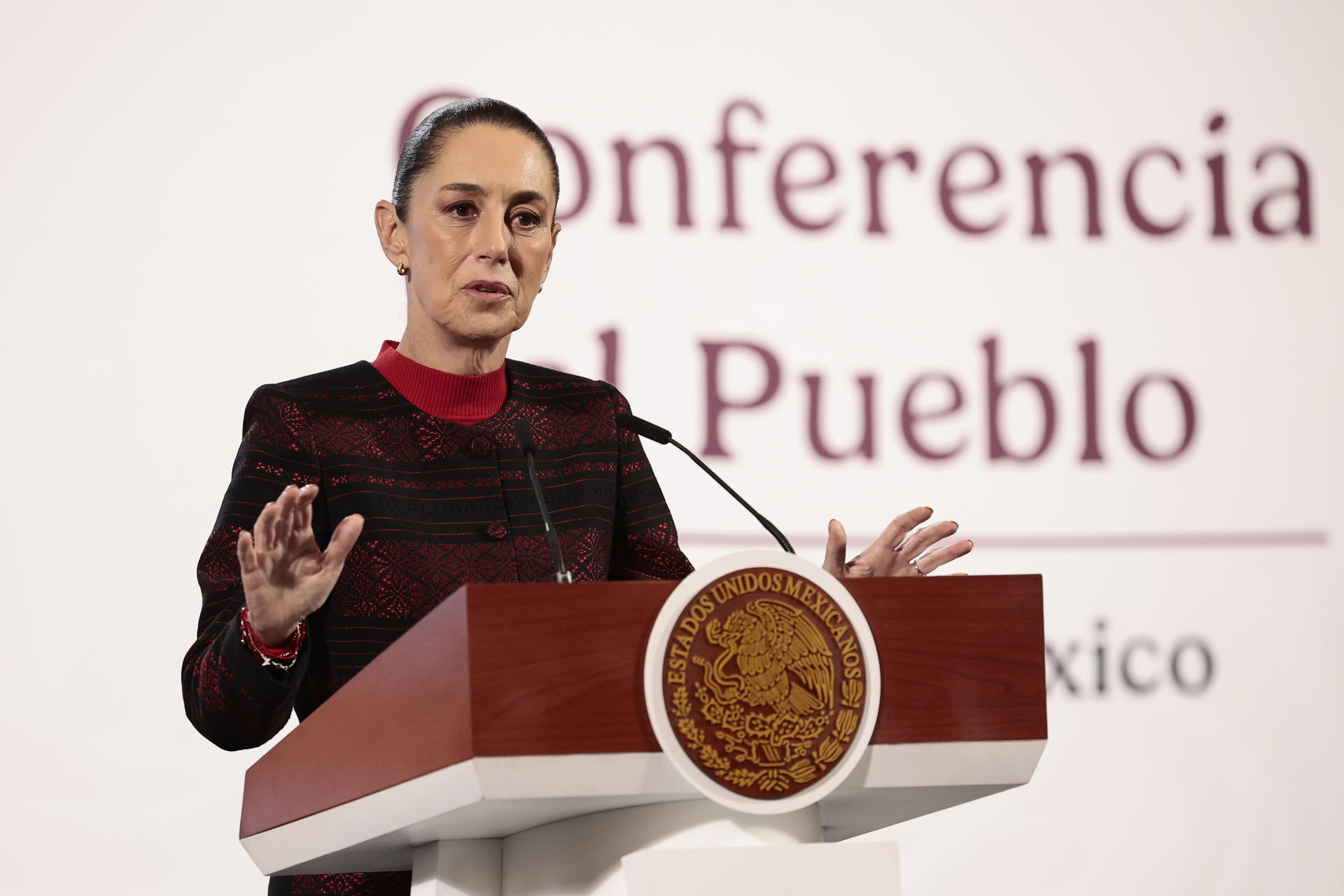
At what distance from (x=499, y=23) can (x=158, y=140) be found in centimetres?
65

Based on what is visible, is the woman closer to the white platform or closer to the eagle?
the white platform

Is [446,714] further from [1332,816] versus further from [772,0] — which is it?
[1332,816]

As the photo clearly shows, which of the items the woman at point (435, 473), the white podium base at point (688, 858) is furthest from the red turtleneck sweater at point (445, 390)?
the white podium base at point (688, 858)

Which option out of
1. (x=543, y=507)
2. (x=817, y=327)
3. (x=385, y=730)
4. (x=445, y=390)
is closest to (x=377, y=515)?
(x=445, y=390)

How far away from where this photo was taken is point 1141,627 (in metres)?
2.92

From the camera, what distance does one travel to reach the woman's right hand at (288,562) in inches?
43.3

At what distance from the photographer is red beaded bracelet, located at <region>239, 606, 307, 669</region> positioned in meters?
1.27

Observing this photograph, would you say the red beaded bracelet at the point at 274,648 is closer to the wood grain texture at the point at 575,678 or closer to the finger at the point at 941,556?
the wood grain texture at the point at 575,678

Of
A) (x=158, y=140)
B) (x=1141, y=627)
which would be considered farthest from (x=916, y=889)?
(x=158, y=140)

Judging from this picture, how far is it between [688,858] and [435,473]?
0.65 metres

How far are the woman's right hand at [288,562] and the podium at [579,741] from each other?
86mm

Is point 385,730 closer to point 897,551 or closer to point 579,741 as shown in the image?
point 579,741

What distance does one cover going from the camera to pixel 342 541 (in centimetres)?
111

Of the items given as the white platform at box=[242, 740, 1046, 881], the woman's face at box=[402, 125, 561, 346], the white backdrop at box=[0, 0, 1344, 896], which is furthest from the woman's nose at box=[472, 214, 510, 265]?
the white backdrop at box=[0, 0, 1344, 896]
